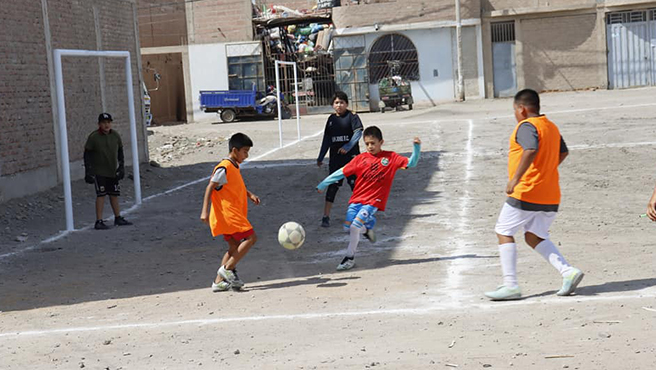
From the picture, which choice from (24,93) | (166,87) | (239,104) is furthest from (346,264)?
(166,87)

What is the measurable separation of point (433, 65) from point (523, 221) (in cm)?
3344

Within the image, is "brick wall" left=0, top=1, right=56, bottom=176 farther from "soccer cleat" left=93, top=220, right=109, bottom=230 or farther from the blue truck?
the blue truck

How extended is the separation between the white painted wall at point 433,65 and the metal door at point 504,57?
6.74ft

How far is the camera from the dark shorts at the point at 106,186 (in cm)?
1280

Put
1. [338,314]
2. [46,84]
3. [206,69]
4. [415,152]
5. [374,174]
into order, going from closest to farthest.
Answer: [338,314]
[415,152]
[374,174]
[46,84]
[206,69]

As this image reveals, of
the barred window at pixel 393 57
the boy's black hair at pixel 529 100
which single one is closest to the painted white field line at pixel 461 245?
the boy's black hair at pixel 529 100

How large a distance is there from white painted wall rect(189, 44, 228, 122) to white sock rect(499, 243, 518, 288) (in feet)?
117

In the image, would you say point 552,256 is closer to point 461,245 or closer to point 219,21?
point 461,245

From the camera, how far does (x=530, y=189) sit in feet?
23.1

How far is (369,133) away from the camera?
9055 millimetres

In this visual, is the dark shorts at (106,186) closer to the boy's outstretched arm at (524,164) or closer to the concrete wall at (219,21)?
the boy's outstretched arm at (524,164)

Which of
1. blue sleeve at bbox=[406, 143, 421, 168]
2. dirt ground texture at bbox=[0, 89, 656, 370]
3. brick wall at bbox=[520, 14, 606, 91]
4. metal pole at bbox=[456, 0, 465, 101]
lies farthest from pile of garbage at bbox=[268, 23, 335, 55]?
blue sleeve at bbox=[406, 143, 421, 168]

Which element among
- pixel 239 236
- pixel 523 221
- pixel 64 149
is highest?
pixel 64 149

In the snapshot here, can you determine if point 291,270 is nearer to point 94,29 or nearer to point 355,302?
point 355,302
